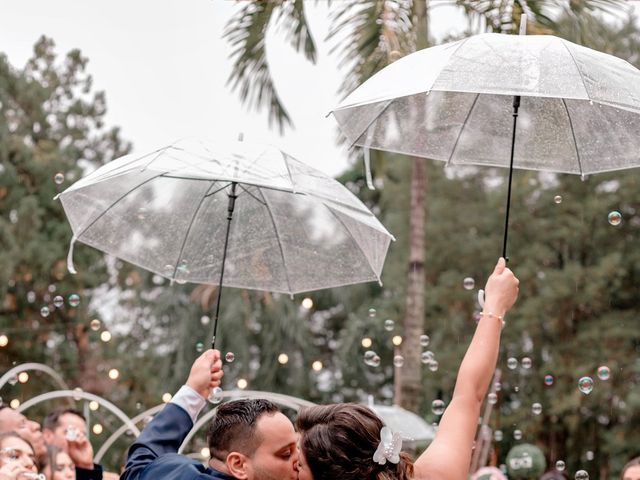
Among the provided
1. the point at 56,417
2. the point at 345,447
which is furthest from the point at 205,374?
the point at 56,417

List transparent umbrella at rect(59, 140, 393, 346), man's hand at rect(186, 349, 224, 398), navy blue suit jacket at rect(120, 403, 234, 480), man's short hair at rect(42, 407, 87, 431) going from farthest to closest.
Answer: man's short hair at rect(42, 407, 87, 431)
transparent umbrella at rect(59, 140, 393, 346)
man's hand at rect(186, 349, 224, 398)
navy blue suit jacket at rect(120, 403, 234, 480)

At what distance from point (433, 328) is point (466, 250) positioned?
1955 mm

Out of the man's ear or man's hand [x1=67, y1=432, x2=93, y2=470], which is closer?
the man's ear

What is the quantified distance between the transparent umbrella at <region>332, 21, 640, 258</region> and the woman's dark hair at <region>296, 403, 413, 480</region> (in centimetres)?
174

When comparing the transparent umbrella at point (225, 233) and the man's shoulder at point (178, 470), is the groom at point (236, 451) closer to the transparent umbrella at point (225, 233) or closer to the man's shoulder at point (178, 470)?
the man's shoulder at point (178, 470)

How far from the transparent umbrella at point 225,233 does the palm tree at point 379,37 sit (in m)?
4.79

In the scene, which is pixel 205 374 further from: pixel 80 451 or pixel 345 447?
pixel 80 451

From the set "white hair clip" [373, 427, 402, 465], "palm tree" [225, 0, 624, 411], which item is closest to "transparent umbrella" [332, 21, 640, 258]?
"white hair clip" [373, 427, 402, 465]

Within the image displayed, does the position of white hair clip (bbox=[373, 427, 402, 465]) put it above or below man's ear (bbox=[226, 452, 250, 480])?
above

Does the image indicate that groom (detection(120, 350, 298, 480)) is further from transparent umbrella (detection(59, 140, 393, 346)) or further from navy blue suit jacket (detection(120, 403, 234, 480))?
transparent umbrella (detection(59, 140, 393, 346))

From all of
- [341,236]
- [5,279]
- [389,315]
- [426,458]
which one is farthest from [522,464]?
[389,315]

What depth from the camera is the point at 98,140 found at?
77.1ft

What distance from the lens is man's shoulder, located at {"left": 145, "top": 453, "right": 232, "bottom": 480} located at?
2.83 meters

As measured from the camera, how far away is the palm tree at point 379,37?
10.4m
